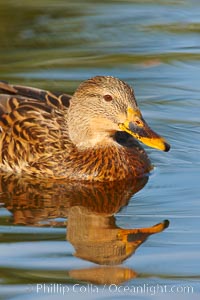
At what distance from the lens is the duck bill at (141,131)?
11.1m

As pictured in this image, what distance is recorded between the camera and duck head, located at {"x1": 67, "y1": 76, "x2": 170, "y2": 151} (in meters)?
11.2

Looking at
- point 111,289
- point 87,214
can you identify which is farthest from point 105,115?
point 111,289

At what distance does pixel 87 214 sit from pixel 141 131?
1.12 m

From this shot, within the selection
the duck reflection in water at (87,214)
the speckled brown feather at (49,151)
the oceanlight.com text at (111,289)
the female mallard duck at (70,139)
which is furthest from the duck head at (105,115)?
the oceanlight.com text at (111,289)

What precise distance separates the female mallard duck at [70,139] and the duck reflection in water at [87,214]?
163mm

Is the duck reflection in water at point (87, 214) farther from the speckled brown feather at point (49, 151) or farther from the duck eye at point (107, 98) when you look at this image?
the duck eye at point (107, 98)

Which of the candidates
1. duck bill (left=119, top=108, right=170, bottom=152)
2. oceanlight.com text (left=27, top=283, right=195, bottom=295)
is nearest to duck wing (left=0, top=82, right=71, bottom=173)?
duck bill (left=119, top=108, right=170, bottom=152)

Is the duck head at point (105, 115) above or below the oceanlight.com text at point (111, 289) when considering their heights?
above

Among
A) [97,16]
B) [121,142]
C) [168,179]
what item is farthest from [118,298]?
[97,16]

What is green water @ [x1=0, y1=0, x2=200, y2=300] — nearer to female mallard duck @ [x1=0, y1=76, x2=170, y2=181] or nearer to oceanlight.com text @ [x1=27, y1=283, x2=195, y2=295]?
oceanlight.com text @ [x1=27, y1=283, x2=195, y2=295]

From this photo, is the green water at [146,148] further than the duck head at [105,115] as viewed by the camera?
No

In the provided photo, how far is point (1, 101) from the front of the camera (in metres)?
12.1

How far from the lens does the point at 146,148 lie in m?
12.7

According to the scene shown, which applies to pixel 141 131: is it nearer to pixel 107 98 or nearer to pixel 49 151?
pixel 107 98
